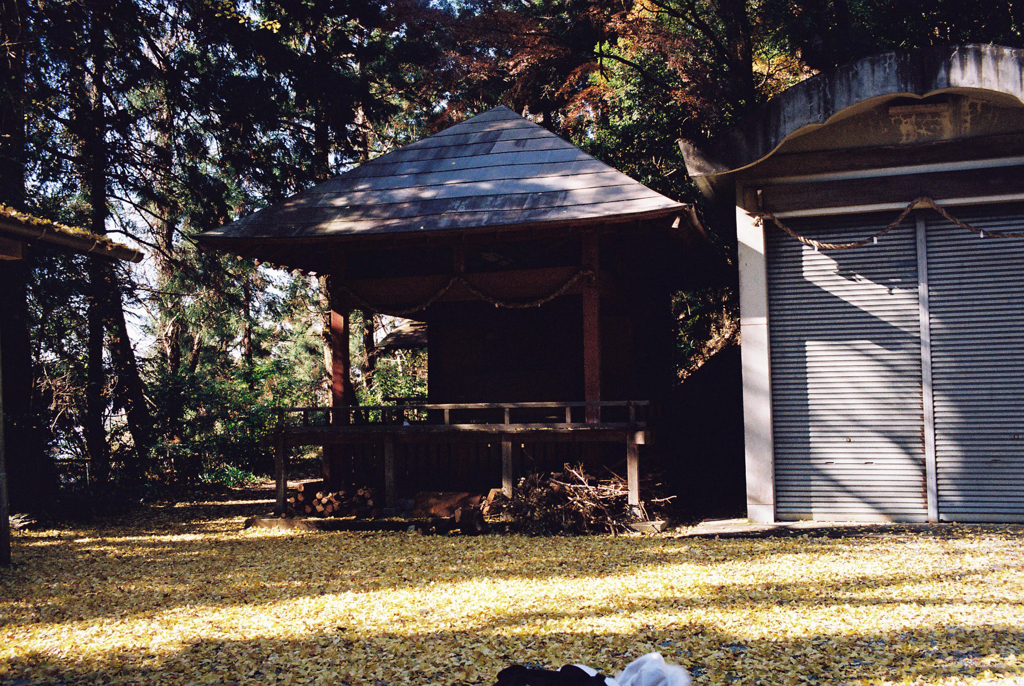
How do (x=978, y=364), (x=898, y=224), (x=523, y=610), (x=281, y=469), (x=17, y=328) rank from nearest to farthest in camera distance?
1. (x=523, y=610)
2. (x=978, y=364)
3. (x=898, y=224)
4. (x=281, y=469)
5. (x=17, y=328)

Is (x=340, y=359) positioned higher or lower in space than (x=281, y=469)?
higher

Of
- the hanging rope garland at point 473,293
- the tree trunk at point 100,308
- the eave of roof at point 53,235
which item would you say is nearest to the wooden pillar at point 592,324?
the hanging rope garland at point 473,293

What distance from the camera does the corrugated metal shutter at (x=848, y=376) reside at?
9.27 m

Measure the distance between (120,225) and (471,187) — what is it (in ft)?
29.9

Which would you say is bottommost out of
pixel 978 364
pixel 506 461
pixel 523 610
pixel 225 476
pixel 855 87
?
pixel 225 476

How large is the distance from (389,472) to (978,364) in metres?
7.87

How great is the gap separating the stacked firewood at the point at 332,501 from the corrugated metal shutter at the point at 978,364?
7.67 metres

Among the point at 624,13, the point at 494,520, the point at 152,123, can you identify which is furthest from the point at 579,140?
the point at 494,520

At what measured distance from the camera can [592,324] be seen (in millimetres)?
10062

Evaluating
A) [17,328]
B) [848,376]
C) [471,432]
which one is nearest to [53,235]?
[17,328]

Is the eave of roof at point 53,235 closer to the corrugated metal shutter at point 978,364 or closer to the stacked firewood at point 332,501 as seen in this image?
the stacked firewood at point 332,501

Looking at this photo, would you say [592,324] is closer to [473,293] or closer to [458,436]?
[473,293]

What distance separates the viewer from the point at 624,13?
16812 millimetres

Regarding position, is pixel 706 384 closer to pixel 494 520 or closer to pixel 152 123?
pixel 494 520
